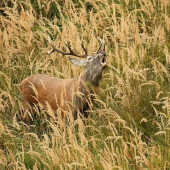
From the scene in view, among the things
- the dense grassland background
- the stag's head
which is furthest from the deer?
the dense grassland background

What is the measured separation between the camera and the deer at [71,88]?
7750 mm

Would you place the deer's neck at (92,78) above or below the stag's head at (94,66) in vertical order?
below

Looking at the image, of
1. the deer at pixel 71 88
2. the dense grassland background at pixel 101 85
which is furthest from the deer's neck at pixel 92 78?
the dense grassland background at pixel 101 85

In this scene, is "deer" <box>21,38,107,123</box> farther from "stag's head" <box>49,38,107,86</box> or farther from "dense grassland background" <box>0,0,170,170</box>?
"dense grassland background" <box>0,0,170,170</box>

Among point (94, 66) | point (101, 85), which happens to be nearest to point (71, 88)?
point (94, 66)

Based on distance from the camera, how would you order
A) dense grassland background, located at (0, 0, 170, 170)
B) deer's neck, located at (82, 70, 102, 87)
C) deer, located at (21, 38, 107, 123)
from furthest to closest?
deer's neck, located at (82, 70, 102, 87), deer, located at (21, 38, 107, 123), dense grassland background, located at (0, 0, 170, 170)

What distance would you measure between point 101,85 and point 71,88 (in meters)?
0.59

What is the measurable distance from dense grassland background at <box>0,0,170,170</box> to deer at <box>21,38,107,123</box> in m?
0.17

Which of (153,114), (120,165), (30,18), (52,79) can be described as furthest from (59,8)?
(120,165)

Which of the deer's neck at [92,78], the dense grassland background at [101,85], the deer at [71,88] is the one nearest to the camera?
the dense grassland background at [101,85]

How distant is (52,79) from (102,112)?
4.21 feet

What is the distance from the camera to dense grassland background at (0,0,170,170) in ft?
21.1

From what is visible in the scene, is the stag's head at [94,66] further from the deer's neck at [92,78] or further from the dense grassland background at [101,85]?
the dense grassland background at [101,85]

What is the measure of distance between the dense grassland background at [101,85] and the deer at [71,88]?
172mm
